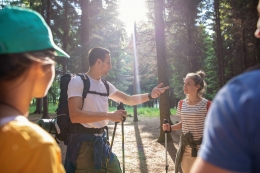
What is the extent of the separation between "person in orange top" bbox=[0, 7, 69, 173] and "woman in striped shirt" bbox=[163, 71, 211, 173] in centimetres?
358

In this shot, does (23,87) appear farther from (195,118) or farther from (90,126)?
(195,118)

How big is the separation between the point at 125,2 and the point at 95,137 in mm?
17662

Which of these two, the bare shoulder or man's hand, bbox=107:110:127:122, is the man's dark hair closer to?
man's hand, bbox=107:110:127:122

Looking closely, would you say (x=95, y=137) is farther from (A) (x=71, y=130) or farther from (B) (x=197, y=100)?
(B) (x=197, y=100)

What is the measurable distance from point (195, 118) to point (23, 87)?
3.77 m

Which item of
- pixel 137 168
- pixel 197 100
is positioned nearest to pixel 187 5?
pixel 137 168

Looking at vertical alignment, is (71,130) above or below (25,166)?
below

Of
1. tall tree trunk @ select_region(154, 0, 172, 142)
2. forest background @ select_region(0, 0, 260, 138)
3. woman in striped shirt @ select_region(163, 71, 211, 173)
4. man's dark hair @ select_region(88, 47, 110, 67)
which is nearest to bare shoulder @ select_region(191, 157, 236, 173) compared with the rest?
man's dark hair @ select_region(88, 47, 110, 67)

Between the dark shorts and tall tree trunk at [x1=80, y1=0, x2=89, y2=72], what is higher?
tall tree trunk at [x1=80, y1=0, x2=89, y2=72]

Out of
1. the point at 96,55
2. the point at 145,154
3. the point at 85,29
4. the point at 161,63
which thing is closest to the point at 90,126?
the point at 96,55

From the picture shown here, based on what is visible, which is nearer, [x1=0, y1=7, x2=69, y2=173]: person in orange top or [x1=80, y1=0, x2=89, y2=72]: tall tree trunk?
[x1=0, y1=7, x2=69, y2=173]: person in orange top

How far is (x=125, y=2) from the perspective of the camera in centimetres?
2000

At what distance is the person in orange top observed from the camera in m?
1.11

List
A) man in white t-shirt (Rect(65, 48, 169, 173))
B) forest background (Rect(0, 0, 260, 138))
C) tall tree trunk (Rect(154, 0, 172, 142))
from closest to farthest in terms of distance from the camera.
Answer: man in white t-shirt (Rect(65, 48, 169, 173))
tall tree trunk (Rect(154, 0, 172, 142))
forest background (Rect(0, 0, 260, 138))
